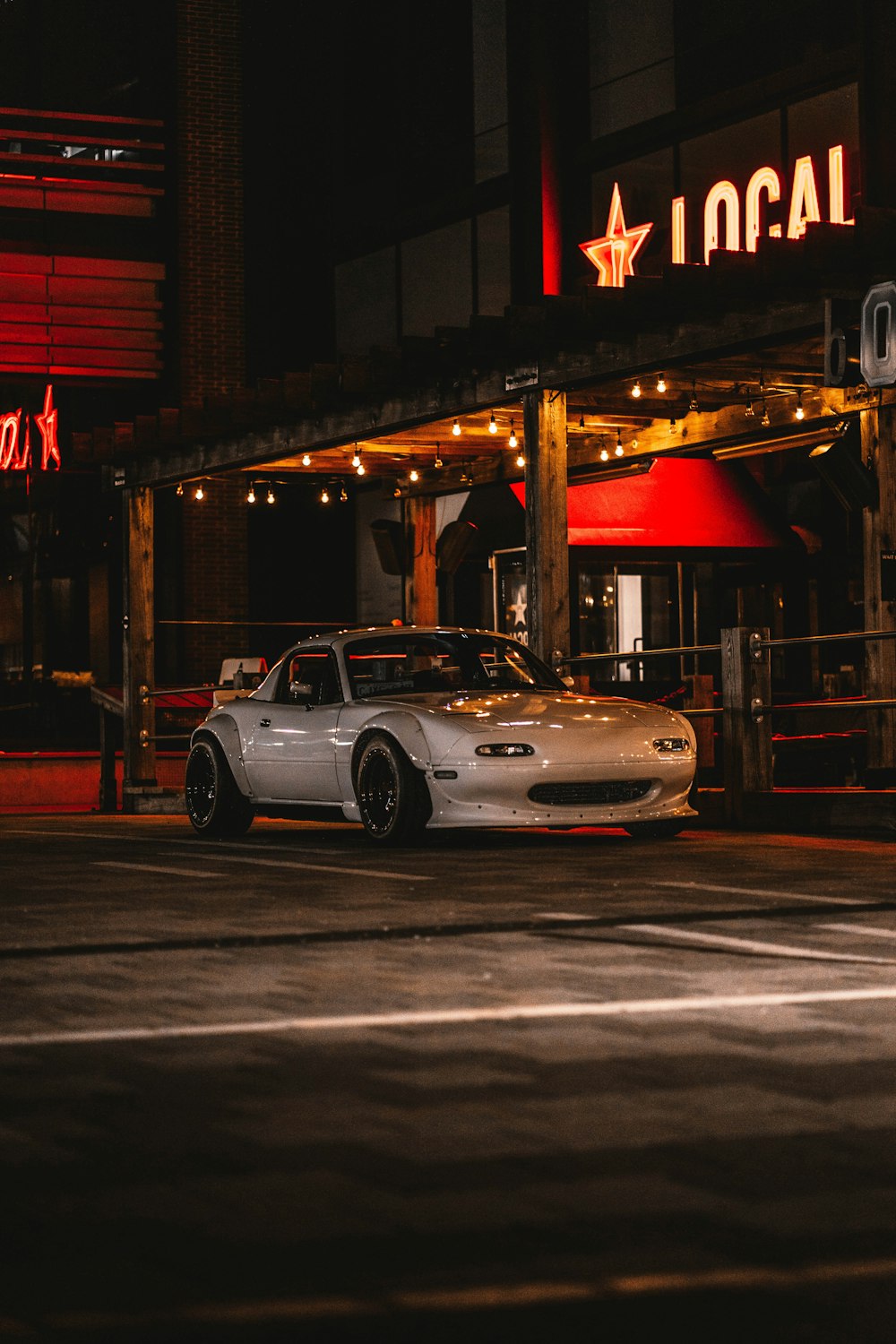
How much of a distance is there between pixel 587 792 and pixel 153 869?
2.84m

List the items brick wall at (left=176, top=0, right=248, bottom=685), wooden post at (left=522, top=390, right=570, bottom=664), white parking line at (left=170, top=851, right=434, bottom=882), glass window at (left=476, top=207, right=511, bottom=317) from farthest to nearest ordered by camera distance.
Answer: brick wall at (left=176, top=0, right=248, bottom=685)
glass window at (left=476, top=207, right=511, bottom=317)
wooden post at (left=522, top=390, right=570, bottom=664)
white parking line at (left=170, top=851, right=434, bottom=882)

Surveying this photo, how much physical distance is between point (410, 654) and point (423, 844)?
154cm

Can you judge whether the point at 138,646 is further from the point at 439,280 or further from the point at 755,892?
the point at 755,892

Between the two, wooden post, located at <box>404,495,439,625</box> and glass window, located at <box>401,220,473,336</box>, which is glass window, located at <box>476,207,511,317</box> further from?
wooden post, located at <box>404,495,439,625</box>

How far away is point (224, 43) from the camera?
30938 millimetres

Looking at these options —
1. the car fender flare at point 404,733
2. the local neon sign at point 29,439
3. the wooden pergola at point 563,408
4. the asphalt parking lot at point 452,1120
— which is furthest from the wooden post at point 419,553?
the asphalt parking lot at point 452,1120

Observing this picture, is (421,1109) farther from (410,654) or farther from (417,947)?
(410,654)

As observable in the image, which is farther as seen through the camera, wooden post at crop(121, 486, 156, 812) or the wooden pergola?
wooden post at crop(121, 486, 156, 812)

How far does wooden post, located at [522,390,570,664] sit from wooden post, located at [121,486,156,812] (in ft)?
20.7

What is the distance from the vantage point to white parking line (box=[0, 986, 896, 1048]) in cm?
601

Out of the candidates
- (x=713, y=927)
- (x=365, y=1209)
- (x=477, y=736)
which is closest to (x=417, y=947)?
(x=713, y=927)

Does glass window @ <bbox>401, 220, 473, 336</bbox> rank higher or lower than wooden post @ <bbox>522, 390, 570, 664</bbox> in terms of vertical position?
higher

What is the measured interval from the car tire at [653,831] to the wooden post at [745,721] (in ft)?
3.63

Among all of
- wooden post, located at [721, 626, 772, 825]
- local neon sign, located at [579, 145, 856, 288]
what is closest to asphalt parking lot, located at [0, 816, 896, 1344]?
wooden post, located at [721, 626, 772, 825]
